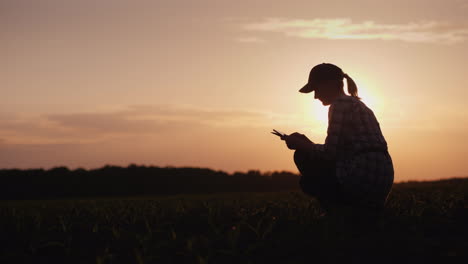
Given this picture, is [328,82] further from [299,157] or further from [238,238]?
[238,238]

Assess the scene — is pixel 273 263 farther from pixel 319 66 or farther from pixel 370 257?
pixel 319 66

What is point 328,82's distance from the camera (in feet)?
19.7

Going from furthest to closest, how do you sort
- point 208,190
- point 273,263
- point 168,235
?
point 208,190 < point 168,235 < point 273,263

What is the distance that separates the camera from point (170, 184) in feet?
77.3

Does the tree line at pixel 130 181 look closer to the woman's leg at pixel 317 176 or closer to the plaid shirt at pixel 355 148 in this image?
the woman's leg at pixel 317 176

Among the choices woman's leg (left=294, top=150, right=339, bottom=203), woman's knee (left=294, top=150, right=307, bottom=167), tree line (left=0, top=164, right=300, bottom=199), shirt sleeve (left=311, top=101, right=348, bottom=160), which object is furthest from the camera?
tree line (left=0, top=164, right=300, bottom=199)

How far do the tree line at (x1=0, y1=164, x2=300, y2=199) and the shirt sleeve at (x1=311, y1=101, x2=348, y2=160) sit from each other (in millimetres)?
17656

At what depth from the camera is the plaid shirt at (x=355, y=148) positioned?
221 inches

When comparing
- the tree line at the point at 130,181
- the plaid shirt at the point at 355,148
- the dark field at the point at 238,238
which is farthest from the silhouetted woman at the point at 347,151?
the tree line at the point at 130,181

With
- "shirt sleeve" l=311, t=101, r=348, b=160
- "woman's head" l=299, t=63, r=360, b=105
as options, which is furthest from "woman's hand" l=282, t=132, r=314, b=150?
"woman's head" l=299, t=63, r=360, b=105

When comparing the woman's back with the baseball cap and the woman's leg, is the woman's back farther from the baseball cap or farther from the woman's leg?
the baseball cap

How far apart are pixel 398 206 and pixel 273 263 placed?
4.55 metres

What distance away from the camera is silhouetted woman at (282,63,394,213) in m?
5.61

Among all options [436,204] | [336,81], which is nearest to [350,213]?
[336,81]
